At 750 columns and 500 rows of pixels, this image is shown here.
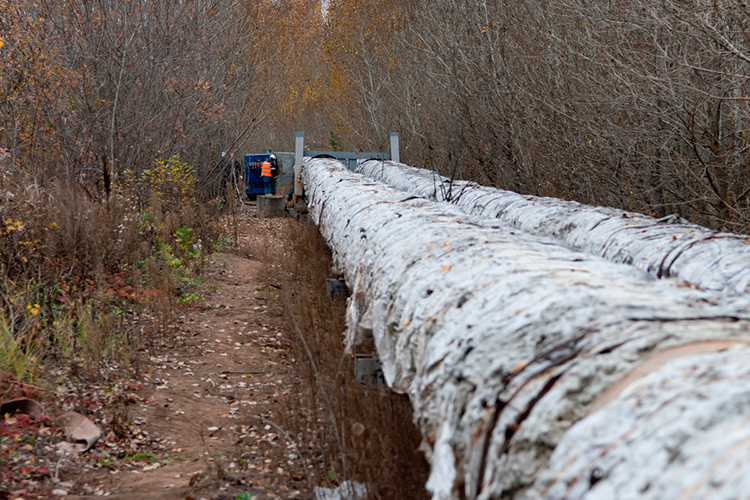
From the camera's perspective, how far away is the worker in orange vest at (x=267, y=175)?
640 inches

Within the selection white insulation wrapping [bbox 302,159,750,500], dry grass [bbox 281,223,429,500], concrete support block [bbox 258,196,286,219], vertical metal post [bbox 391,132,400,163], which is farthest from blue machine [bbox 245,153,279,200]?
white insulation wrapping [bbox 302,159,750,500]

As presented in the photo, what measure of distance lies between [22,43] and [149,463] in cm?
518

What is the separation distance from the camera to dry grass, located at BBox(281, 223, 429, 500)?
307cm

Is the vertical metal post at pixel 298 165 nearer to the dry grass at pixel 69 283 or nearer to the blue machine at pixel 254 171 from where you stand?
the blue machine at pixel 254 171

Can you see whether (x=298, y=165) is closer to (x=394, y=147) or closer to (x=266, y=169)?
(x=394, y=147)

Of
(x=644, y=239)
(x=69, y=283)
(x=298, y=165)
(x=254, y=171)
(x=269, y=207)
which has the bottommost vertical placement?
(x=69, y=283)

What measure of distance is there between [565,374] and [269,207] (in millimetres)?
13650

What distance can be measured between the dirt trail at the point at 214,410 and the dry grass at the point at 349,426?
7.0 inches

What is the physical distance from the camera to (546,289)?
7.95 ft

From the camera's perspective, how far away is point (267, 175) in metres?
16.3

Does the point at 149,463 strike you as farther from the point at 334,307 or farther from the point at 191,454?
the point at 334,307

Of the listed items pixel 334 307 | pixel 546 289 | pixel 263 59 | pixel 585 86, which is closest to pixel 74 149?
pixel 334 307

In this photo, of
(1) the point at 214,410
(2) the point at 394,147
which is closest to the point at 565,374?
(1) the point at 214,410

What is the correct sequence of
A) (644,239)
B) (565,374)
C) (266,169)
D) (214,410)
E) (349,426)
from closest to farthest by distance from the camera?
(565,374) → (349,426) → (644,239) → (214,410) → (266,169)
